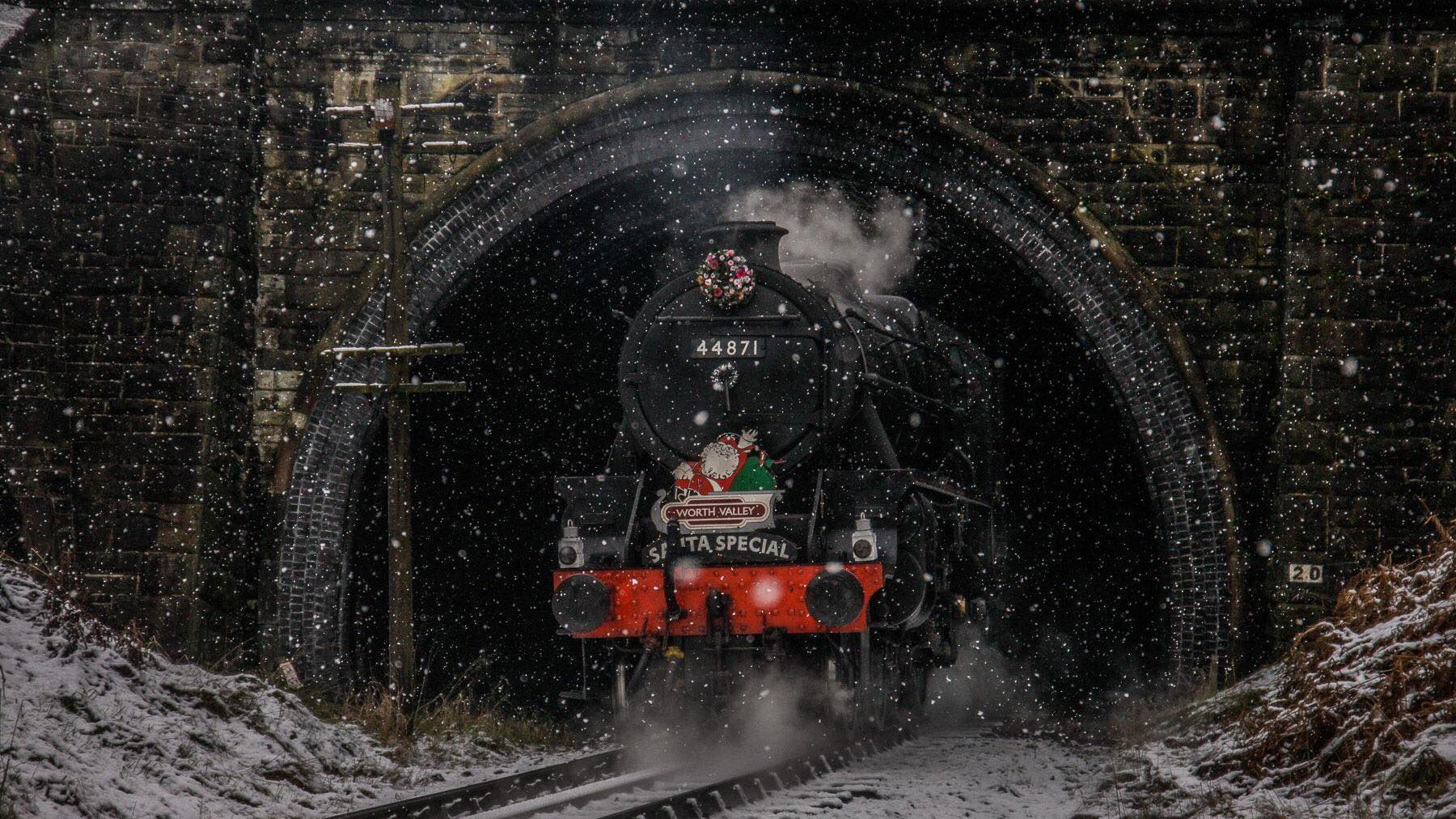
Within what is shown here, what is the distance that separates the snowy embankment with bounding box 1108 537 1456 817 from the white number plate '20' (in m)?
3.28

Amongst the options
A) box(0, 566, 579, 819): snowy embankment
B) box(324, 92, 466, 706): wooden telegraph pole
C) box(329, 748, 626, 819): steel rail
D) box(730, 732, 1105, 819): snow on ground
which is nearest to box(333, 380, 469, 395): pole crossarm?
box(324, 92, 466, 706): wooden telegraph pole

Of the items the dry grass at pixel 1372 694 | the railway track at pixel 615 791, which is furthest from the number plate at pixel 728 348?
the dry grass at pixel 1372 694

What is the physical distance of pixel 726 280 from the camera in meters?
9.14

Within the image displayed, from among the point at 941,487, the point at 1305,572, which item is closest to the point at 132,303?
the point at 941,487

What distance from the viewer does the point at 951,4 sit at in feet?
36.4

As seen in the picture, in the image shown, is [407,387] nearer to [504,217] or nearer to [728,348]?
[504,217]

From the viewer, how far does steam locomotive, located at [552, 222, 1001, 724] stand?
8586 millimetres

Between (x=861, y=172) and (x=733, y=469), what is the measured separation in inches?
139

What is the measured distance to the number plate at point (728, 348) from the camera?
9125mm

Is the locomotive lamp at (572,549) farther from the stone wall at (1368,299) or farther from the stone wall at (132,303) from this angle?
the stone wall at (1368,299)

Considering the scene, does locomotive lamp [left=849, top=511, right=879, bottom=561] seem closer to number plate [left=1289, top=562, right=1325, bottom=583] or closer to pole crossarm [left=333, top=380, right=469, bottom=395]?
pole crossarm [left=333, top=380, right=469, bottom=395]

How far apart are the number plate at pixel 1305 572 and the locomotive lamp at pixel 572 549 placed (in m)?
5.12

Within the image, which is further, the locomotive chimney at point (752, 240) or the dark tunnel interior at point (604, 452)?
the dark tunnel interior at point (604, 452)

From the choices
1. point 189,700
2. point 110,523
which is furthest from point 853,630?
point 110,523
